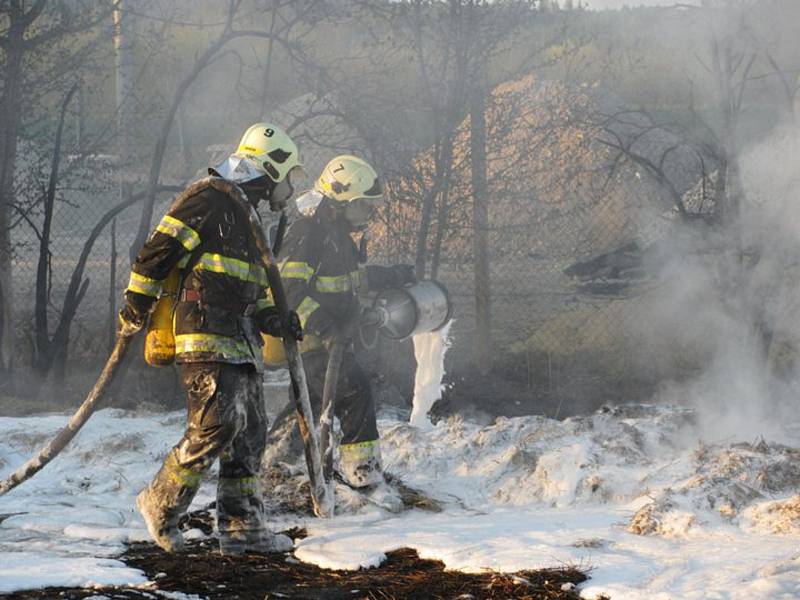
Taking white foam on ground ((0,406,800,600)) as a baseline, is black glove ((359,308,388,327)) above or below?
above

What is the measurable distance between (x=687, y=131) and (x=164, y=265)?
15.3 feet

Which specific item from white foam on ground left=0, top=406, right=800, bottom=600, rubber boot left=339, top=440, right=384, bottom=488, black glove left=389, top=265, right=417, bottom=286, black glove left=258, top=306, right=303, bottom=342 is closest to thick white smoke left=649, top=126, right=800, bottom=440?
white foam on ground left=0, top=406, right=800, bottom=600

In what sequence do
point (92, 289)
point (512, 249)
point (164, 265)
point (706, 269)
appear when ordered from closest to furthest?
point (164, 265), point (706, 269), point (512, 249), point (92, 289)

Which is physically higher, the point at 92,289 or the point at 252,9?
the point at 252,9

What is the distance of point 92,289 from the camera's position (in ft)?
46.9

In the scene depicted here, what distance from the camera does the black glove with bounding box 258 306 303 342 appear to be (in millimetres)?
5316

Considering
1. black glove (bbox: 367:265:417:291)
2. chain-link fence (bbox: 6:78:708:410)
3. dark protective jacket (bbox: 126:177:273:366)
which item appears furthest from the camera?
chain-link fence (bbox: 6:78:708:410)

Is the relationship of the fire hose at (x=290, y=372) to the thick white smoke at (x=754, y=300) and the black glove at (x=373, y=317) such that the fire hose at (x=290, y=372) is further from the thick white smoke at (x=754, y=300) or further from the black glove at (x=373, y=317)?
the thick white smoke at (x=754, y=300)

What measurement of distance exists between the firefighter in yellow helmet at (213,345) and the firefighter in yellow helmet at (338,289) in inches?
39.4

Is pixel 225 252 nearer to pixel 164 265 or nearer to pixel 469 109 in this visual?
pixel 164 265

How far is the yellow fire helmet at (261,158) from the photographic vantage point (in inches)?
209

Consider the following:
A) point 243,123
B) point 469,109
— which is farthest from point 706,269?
point 243,123

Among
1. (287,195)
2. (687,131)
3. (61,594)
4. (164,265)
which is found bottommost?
(61,594)

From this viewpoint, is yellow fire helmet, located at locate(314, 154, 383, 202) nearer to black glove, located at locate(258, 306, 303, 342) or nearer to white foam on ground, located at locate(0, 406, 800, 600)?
black glove, located at locate(258, 306, 303, 342)
